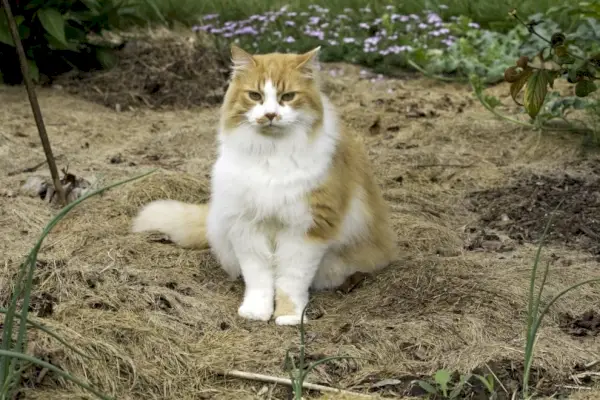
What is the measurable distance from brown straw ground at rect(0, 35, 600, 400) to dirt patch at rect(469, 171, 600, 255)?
1.7 inches

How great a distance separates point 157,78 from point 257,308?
13.0 ft

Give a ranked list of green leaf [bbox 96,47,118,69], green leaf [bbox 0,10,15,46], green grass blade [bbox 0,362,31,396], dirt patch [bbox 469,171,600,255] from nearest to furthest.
Answer: 1. green grass blade [bbox 0,362,31,396]
2. dirt patch [bbox 469,171,600,255]
3. green leaf [bbox 0,10,15,46]
4. green leaf [bbox 96,47,118,69]

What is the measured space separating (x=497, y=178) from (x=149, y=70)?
3261 millimetres

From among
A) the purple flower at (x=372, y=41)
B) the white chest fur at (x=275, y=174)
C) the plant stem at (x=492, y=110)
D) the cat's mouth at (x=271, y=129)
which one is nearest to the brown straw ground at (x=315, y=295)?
the plant stem at (x=492, y=110)

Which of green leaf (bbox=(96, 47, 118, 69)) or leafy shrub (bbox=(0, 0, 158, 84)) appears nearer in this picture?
leafy shrub (bbox=(0, 0, 158, 84))

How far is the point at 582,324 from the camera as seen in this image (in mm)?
3475

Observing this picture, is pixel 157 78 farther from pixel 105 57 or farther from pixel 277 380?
pixel 277 380

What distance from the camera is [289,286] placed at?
368 cm

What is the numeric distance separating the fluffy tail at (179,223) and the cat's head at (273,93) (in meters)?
0.83

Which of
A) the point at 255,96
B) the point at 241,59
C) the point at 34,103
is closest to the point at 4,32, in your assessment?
the point at 34,103

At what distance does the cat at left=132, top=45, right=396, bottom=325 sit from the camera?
3523mm

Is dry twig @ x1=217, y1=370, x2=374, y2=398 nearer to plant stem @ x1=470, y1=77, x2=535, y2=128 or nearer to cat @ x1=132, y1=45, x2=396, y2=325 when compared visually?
cat @ x1=132, y1=45, x2=396, y2=325

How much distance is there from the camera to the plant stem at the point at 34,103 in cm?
415

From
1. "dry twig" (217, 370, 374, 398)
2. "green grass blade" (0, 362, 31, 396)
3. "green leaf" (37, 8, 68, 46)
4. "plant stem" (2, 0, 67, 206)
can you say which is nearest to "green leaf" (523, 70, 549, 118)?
"dry twig" (217, 370, 374, 398)
